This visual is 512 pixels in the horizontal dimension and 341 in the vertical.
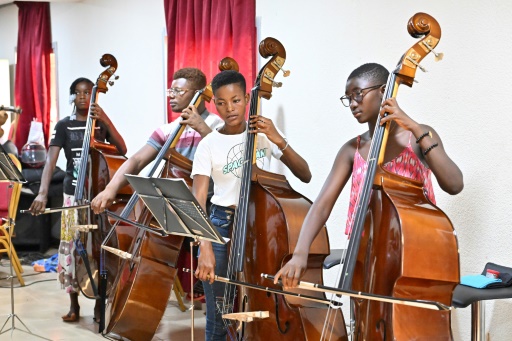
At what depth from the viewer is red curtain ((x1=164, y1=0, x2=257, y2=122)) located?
14.3 feet

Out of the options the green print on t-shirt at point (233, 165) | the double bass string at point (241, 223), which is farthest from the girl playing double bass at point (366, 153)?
the green print on t-shirt at point (233, 165)

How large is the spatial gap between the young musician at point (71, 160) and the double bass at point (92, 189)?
0.38 ft

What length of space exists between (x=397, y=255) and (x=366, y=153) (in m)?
0.53

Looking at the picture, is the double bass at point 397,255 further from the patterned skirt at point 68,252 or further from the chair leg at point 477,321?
the patterned skirt at point 68,252

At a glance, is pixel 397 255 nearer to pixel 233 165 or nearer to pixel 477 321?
pixel 477 321

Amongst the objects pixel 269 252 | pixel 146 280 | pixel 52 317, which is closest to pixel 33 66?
pixel 52 317

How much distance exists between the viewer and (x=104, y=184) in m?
4.07

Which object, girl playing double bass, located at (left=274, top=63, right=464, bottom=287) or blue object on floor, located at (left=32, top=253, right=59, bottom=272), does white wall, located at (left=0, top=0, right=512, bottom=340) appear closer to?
girl playing double bass, located at (left=274, top=63, right=464, bottom=287)

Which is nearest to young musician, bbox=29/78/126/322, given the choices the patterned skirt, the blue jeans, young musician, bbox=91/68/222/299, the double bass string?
the patterned skirt

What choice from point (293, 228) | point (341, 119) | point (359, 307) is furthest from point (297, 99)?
point (359, 307)

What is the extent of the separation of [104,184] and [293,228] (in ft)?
5.65

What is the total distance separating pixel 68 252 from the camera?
4.39 m

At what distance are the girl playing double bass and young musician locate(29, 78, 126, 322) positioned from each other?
2045 millimetres

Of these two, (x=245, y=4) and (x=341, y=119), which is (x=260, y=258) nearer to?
(x=341, y=119)
